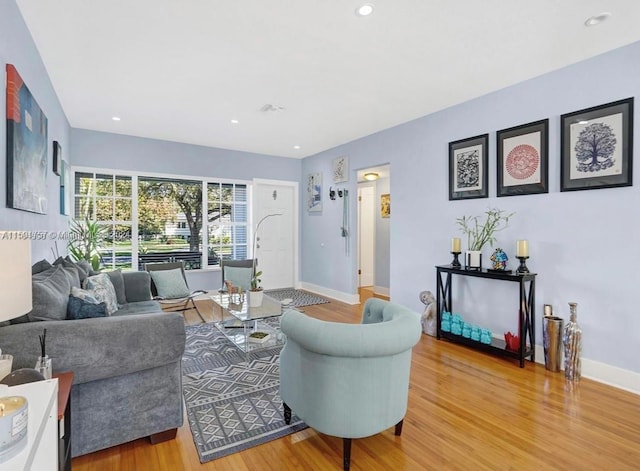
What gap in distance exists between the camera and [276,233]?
21.7 feet

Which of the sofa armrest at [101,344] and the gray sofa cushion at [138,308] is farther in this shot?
the gray sofa cushion at [138,308]

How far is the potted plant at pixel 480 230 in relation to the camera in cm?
347

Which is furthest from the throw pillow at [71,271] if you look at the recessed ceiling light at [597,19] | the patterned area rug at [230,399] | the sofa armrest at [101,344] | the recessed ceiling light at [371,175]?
the recessed ceiling light at [371,175]

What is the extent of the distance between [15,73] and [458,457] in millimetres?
3491

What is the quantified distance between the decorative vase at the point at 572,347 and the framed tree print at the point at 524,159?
1.16 metres

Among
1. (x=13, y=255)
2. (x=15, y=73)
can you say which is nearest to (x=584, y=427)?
(x=13, y=255)

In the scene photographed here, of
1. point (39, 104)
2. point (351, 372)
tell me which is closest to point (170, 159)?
point (39, 104)

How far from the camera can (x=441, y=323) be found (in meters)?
3.80

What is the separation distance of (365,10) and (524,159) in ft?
7.05

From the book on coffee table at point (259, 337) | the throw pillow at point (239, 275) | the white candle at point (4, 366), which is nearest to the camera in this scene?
the white candle at point (4, 366)

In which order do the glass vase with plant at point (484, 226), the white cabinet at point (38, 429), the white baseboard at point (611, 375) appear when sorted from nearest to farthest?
1. the white cabinet at point (38, 429)
2. the white baseboard at point (611, 375)
3. the glass vase with plant at point (484, 226)

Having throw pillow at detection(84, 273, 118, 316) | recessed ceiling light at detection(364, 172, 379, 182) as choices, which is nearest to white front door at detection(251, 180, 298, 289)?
recessed ceiling light at detection(364, 172, 379, 182)

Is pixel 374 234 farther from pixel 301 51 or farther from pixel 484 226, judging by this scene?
pixel 301 51

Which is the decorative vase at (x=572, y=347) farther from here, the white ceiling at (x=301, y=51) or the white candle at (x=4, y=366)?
the white candle at (x=4, y=366)
